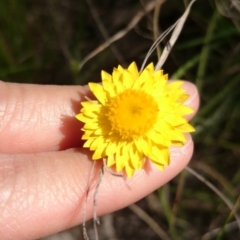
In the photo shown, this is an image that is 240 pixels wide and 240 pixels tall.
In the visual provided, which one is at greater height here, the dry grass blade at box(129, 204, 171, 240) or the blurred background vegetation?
the blurred background vegetation

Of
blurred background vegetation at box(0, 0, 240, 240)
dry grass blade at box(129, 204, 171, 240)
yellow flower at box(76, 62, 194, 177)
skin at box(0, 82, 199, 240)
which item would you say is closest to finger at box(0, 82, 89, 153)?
skin at box(0, 82, 199, 240)

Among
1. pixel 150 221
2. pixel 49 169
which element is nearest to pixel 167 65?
pixel 150 221

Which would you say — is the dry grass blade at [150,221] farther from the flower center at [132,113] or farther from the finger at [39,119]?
the flower center at [132,113]

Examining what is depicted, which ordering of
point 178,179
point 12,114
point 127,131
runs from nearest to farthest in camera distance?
point 127,131 < point 12,114 < point 178,179

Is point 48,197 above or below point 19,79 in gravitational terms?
below

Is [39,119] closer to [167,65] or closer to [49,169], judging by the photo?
[49,169]

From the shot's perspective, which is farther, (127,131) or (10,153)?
(10,153)

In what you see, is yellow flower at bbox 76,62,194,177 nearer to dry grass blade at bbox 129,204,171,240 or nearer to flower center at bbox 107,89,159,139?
flower center at bbox 107,89,159,139

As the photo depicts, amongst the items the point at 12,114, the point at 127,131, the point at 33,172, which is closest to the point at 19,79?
the point at 12,114

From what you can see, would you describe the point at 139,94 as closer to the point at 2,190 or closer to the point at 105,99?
the point at 105,99
